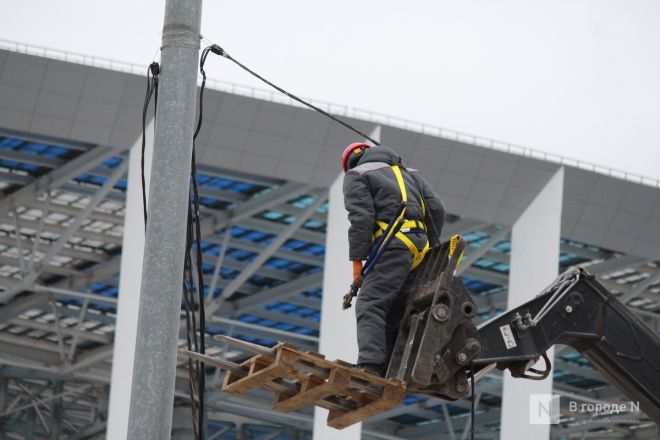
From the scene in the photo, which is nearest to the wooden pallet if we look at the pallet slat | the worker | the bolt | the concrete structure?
the pallet slat

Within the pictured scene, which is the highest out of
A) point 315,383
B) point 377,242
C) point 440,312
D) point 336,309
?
point 336,309

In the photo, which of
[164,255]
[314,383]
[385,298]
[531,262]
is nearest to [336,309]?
[531,262]

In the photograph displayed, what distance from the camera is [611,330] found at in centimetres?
964

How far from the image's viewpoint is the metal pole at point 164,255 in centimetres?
705

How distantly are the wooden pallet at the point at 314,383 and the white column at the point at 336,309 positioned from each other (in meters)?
21.0

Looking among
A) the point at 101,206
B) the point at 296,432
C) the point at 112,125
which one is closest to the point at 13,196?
the point at 101,206

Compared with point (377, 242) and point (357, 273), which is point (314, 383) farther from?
point (377, 242)

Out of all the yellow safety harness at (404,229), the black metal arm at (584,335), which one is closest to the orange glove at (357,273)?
the yellow safety harness at (404,229)

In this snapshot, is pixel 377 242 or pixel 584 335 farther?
pixel 584 335

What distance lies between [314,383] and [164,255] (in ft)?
6.30

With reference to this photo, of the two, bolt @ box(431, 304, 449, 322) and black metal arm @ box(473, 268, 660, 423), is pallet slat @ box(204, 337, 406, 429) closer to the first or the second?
bolt @ box(431, 304, 449, 322)

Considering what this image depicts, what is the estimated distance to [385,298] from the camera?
9.27 m

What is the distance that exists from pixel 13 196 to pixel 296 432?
88.9 ft

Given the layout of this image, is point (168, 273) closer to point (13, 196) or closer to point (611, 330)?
point (611, 330)
